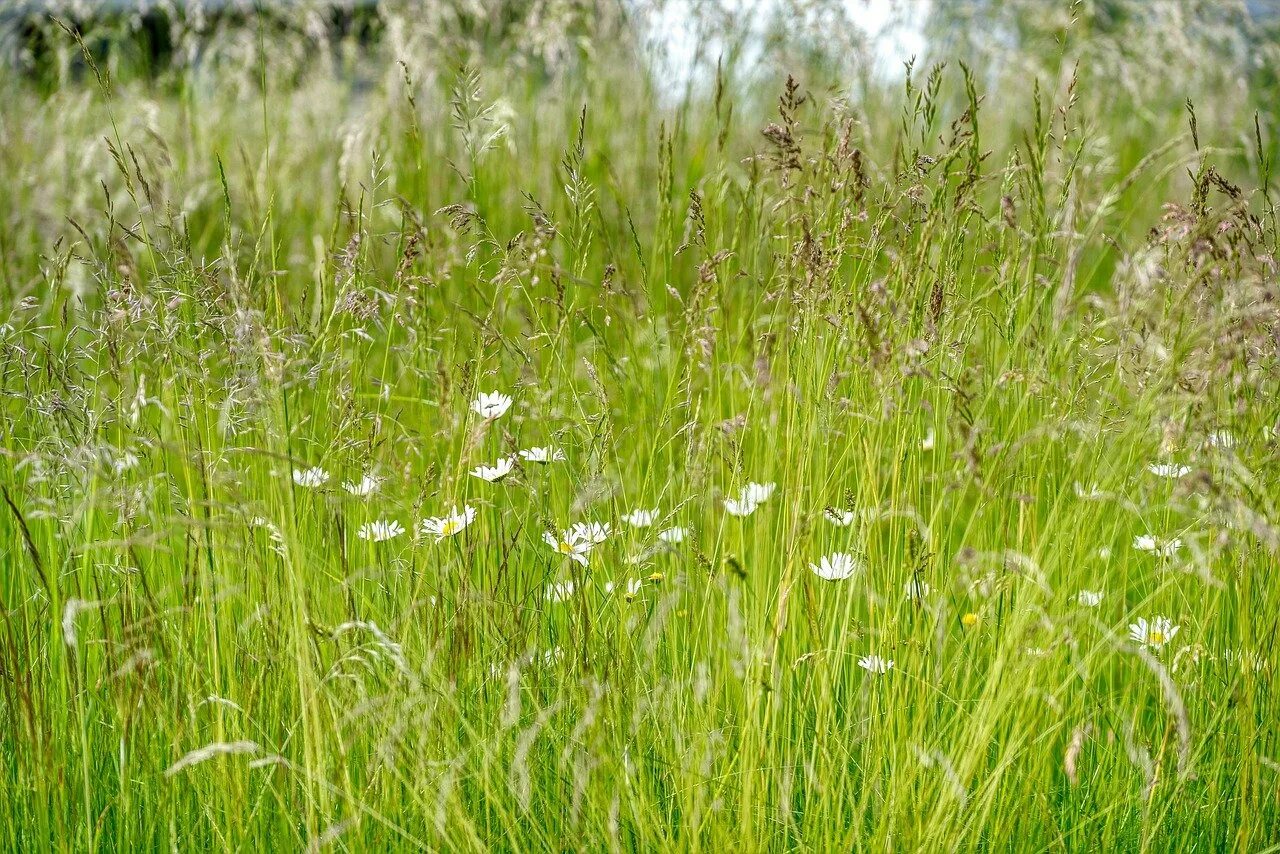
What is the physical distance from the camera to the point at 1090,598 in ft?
4.76

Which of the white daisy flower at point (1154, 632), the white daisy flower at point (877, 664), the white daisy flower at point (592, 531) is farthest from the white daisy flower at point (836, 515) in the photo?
the white daisy flower at point (1154, 632)

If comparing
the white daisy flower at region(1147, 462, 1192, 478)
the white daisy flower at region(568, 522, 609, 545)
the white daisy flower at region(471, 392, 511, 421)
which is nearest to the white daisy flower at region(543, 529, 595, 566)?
the white daisy flower at region(568, 522, 609, 545)

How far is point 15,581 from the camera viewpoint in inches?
73.0

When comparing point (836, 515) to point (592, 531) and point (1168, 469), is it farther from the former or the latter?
point (1168, 469)

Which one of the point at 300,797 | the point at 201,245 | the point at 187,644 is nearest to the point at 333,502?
the point at 187,644

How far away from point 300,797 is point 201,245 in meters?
3.06

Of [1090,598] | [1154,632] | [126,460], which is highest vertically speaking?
[126,460]

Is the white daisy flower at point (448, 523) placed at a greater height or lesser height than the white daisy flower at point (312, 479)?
lesser

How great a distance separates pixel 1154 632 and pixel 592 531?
31.5 inches

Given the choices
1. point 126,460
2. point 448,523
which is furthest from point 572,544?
point 126,460

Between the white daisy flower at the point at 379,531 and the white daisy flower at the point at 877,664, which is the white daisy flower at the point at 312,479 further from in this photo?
the white daisy flower at the point at 877,664

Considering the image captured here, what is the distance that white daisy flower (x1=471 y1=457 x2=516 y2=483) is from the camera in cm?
161

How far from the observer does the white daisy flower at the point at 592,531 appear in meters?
1.49

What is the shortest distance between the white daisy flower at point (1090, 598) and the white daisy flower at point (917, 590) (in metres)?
0.18
